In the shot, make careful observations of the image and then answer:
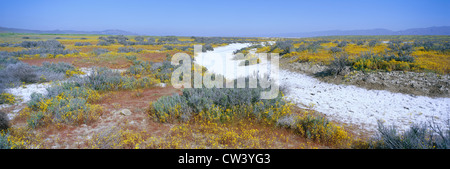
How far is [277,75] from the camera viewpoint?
37.2 feet

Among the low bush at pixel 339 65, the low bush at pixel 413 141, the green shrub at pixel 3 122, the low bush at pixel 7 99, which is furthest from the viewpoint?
the low bush at pixel 339 65

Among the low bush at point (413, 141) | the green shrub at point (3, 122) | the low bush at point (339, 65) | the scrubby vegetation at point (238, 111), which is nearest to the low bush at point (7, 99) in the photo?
the green shrub at point (3, 122)

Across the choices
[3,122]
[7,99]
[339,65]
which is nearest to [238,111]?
[3,122]

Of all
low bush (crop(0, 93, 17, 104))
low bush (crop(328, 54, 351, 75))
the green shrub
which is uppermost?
low bush (crop(328, 54, 351, 75))

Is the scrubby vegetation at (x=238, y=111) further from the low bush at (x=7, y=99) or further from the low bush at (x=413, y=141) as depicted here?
the low bush at (x=7, y=99)

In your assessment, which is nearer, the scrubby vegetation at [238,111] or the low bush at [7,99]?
the scrubby vegetation at [238,111]

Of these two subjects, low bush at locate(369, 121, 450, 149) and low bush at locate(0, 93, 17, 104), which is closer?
low bush at locate(369, 121, 450, 149)

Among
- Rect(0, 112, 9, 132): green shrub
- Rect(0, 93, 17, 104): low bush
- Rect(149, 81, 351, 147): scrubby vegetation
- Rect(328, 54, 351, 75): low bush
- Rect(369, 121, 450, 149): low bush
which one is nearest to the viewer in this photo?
Rect(369, 121, 450, 149): low bush

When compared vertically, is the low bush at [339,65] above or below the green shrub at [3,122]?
above

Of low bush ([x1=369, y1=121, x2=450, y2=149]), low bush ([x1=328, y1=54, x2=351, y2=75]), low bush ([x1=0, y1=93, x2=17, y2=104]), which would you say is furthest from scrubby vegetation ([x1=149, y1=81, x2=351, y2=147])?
low bush ([x1=328, y1=54, x2=351, y2=75])

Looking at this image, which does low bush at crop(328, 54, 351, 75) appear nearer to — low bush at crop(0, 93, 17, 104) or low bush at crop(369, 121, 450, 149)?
low bush at crop(369, 121, 450, 149)
